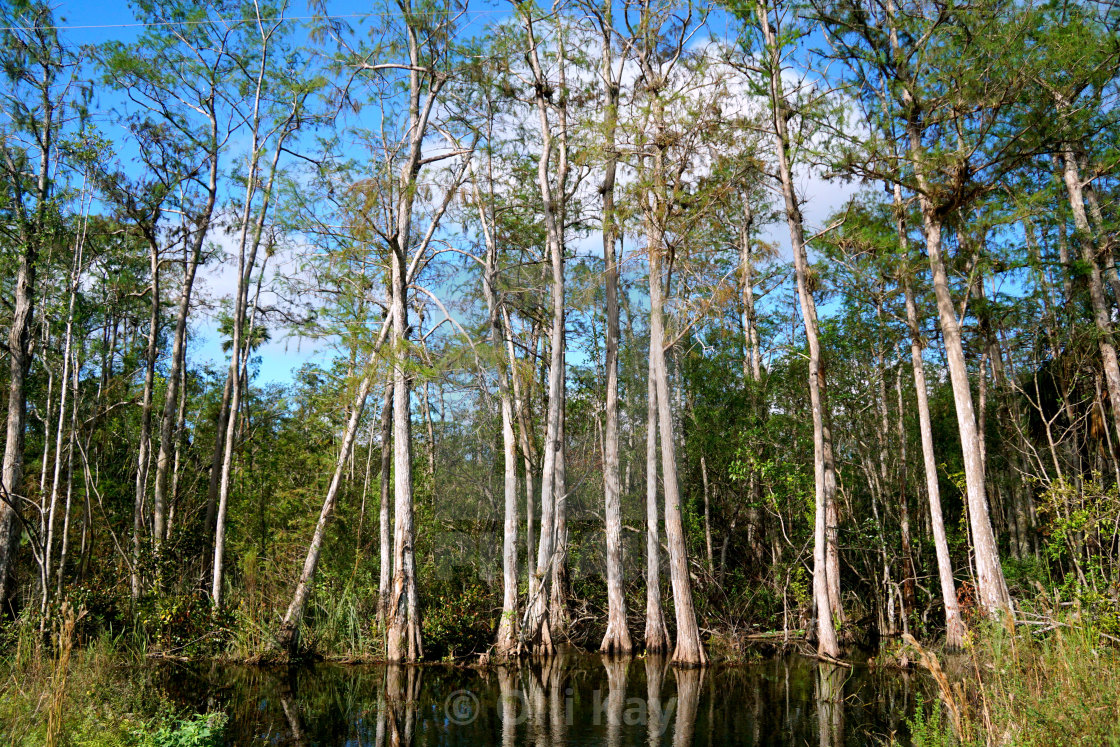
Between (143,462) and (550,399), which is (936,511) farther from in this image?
(143,462)

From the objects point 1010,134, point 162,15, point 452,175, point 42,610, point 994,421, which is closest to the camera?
point 42,610

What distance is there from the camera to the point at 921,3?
521 inches

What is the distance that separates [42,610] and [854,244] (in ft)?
47.7

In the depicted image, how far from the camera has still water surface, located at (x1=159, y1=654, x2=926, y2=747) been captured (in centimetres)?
793

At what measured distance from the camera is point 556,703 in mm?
9812

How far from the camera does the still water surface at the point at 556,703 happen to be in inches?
312

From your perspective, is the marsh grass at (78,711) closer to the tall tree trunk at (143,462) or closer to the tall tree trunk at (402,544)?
the tall tree trunk at (402,544)

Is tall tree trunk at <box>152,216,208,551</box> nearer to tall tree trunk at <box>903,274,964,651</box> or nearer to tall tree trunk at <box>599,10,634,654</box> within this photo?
tall tree trunk at <box>599,10,634,654</box>

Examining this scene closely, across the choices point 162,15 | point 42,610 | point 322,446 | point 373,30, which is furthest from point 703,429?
point 162,15

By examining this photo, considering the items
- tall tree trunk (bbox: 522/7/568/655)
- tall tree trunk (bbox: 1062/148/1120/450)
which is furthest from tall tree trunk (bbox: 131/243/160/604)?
tall tree trunk (bbox: 1062/148/1120/450)

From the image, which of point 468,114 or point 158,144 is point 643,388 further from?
point 158,144


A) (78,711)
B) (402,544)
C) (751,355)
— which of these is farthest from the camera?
(751,355)

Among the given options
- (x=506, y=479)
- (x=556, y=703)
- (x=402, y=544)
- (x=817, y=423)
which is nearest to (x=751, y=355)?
(x=817, y=423)

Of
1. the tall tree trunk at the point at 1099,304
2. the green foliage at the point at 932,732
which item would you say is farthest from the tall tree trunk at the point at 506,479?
the tall tree trunk at the point at 1099,304
